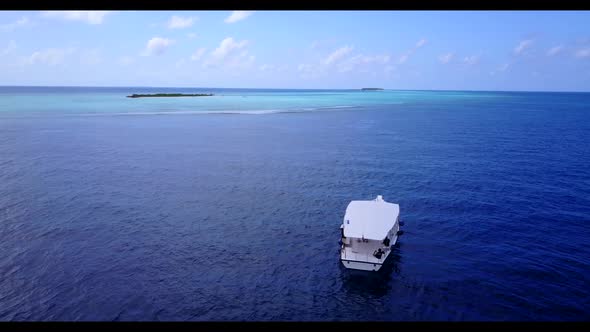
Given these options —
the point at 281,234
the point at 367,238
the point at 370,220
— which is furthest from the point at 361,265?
the point at 281,234

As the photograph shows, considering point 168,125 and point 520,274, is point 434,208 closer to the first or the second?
point 520,274

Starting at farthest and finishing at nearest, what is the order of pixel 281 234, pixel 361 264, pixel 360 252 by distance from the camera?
1. pixel 281 234
2. pixel 360 252
3. pixel 361 264

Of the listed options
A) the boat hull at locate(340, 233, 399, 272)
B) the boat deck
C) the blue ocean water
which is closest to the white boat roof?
the boat deck

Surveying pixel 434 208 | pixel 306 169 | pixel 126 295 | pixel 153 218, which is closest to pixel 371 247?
pixel 434 208

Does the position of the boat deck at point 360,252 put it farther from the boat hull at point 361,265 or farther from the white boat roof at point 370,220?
the white boat roof at point 370,220

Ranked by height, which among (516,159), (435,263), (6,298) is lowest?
(6,298)

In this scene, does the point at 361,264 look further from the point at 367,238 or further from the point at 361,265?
the point at 367,238

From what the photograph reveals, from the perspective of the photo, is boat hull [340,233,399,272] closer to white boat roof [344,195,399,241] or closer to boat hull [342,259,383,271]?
boat hull [342,259,383,271]
